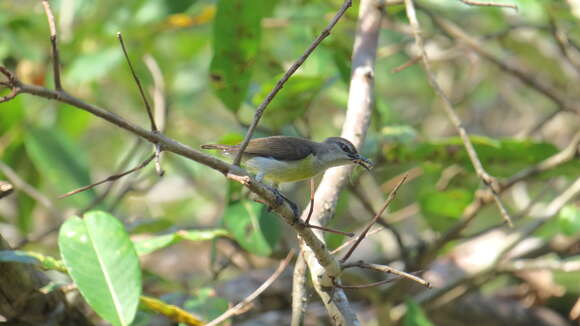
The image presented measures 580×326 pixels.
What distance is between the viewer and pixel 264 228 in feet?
9.56

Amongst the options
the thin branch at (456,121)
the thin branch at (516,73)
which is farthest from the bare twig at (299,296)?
the thin branch at (516,73)

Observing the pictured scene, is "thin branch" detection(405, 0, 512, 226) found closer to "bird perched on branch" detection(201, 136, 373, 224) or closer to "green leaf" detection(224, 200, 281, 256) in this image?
"bird perched on branch" detection(201, 136, 373, 224)

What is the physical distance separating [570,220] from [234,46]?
1.67 metres

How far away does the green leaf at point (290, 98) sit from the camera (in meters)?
2.86

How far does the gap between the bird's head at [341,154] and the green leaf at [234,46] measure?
21.8 inches

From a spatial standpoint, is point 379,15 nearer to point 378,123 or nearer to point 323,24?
point 378,123

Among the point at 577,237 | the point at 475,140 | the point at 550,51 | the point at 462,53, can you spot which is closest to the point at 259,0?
the point at 475,140

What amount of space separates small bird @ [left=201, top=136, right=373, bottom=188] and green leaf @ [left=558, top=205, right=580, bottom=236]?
963 millimetres

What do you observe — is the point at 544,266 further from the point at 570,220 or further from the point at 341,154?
the point at 341,154

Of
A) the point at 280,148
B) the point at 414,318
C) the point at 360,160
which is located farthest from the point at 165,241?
the point at 414,318

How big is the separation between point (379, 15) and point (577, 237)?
184 centimetres

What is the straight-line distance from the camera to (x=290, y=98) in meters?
2.92

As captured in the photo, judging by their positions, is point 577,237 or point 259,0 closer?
point 259,0

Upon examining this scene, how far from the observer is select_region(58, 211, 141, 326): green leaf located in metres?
2.13
